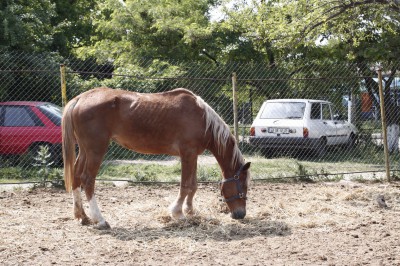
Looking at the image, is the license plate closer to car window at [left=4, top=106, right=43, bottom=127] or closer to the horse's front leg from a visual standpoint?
car window at [left=4, top=106, right=43, bottom=127]

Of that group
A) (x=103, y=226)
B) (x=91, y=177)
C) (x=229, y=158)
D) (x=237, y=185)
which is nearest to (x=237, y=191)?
(x=237, y=185)

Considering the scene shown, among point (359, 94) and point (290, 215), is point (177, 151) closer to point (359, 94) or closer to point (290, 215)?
point (290, 215)

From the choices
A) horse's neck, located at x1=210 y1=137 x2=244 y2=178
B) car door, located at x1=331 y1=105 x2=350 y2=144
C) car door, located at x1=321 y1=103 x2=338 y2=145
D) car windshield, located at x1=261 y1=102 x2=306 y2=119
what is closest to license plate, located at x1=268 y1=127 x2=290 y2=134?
car windshield, located at x1=261 y1=102 x2=306 y2=119

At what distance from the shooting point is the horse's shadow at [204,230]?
18.7 feet

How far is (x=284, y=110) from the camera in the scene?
43.5 feet

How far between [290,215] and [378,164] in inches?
242

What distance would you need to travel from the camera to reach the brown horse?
6281 mm

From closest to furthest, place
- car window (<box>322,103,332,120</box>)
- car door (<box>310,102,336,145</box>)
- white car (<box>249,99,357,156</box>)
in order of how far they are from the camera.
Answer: white car (<box>249,99,357,156</box>), car door (<box>310,102,336,145</box>), car window (<box>322,103,332,120</box>)

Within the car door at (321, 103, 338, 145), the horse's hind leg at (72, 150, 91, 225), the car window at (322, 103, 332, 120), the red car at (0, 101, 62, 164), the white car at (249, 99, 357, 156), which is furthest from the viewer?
the car window at (322, 103, 332, 120)

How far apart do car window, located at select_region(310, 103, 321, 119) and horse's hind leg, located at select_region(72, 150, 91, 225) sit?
7.99m

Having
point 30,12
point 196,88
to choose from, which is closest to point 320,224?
point 196,88

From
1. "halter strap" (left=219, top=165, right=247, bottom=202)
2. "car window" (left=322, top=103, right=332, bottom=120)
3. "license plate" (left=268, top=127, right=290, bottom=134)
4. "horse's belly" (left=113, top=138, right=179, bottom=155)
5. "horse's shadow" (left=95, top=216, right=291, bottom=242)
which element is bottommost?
"horse's shadow" (left=95, top=216, right=291, bottom=242)

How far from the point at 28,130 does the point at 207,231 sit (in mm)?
6216

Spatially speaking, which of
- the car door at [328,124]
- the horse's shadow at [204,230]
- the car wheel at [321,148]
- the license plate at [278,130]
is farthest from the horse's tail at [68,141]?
the car door at [328,124]
